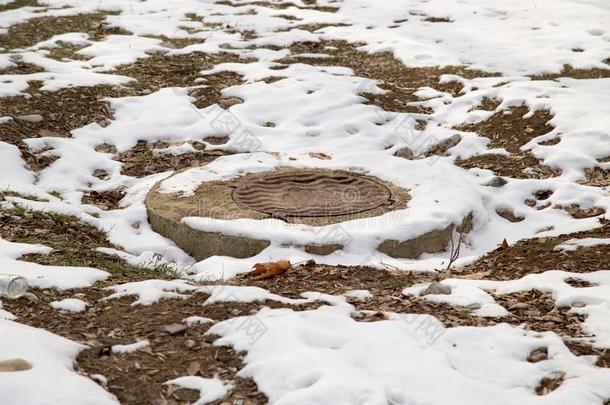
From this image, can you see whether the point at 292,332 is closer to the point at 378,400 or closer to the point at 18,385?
the point at 378,400

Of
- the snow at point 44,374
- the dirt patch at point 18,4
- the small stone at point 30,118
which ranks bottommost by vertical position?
the small stone at point 30,118

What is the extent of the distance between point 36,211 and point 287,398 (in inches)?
127

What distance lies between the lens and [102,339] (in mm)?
3715

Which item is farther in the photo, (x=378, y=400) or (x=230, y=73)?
(x=230, y=73)

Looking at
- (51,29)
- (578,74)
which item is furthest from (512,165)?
(51,29)

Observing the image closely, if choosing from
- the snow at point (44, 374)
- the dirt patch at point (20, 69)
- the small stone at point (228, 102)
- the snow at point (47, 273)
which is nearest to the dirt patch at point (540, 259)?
the snow at point (47, 273)

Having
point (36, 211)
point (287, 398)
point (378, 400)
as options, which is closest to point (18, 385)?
point (287, 398)

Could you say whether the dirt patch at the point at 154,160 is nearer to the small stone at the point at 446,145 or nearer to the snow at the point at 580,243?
the small stone at the point at 446,145

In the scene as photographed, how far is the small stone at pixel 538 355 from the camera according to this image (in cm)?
356

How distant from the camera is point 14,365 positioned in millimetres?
3148

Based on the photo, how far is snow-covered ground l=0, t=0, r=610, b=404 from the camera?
10.9 ft

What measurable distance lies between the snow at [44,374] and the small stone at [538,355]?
6.24 feet

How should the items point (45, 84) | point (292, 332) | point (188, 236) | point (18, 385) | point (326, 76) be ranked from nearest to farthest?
point (18, 385) < point (292, 332) < point (188, 236) < point (45, 84) < point (326, 76)

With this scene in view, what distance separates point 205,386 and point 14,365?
794 millimetres
